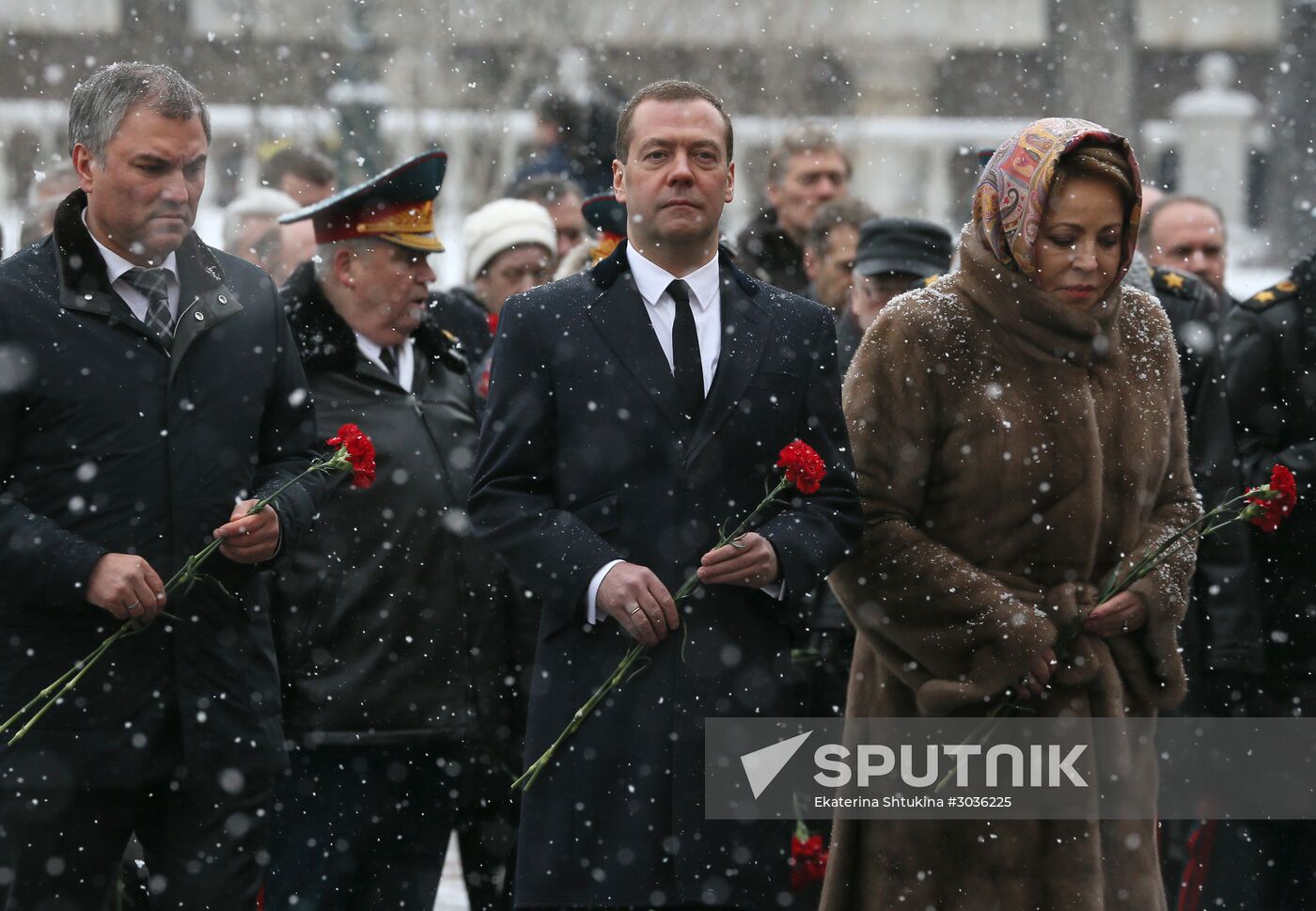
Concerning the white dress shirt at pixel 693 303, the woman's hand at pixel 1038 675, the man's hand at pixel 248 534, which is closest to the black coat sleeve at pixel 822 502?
the white dress shirt at pixel 693 303

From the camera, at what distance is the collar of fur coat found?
505cm

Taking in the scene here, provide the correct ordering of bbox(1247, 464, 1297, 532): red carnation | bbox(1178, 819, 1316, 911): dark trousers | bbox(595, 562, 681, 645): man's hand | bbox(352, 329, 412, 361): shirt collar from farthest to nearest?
bbox(1178, 819, 1316, 911): dark trousers → bbox(352, 329, 412, 361): shirt collar → bbox(1247, 464, 1297, 532): red carnation → bbox(595, 562, 681, 645): man's hand

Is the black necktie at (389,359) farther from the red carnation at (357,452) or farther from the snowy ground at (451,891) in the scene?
the snowy ground at (451,891)

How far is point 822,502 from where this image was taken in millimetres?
4934

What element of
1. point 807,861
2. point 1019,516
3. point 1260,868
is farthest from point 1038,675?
point 1260,868

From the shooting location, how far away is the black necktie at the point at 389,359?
620cm

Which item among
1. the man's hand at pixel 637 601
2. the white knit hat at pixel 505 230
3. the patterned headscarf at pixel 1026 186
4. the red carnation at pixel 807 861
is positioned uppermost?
the white knit hat at pixel 505 230

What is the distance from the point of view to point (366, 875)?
238 inches

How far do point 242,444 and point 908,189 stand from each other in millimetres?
30796

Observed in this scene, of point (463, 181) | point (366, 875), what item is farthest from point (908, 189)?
point (366, 875)

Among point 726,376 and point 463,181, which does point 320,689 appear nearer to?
point 726,376

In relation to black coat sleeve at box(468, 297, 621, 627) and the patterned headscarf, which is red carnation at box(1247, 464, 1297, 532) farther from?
black coat sleeve at box(468, 297, 621, 627)

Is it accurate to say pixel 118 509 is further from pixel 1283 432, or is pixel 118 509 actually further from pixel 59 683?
pixel 1283 432

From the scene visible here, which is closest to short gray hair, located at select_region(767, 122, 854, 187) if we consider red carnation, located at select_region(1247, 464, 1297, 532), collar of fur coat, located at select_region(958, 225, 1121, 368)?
collar of fur coat, located at select_region(958, 225, 1121, 368)
